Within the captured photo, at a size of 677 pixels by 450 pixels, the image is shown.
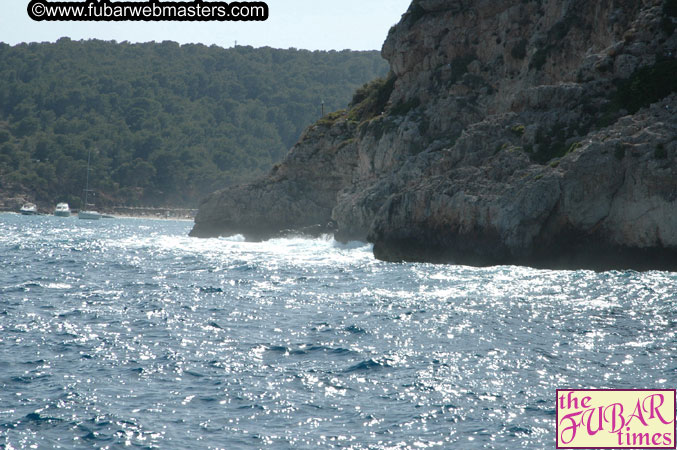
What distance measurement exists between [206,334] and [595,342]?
10.5m

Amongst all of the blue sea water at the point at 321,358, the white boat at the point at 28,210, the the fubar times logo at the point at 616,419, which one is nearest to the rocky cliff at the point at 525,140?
the blue sea water at the point at 321,358

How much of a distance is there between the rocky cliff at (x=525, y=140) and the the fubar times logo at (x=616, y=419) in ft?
72.7

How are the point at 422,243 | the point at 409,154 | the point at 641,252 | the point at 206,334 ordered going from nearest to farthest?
1. the point at 206,334
2. the point at 641,252
3. the point at 422,243
4. the point at 409,154

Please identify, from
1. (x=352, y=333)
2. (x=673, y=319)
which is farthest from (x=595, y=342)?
(x=352, y=333)

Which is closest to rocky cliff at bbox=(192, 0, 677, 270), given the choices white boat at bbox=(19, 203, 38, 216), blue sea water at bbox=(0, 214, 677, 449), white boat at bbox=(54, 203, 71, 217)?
blue sea water at bbox=(0, 214, 677, 449)

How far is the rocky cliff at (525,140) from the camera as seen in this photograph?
36.8m

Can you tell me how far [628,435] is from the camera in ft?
40.8

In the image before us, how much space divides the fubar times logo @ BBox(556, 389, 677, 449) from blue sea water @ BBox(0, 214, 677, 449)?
1.16ft

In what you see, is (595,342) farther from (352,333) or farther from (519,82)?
(519,82)

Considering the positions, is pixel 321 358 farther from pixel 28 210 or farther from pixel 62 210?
pixel 62 210

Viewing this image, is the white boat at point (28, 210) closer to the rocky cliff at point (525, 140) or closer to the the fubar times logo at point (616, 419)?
the rocky cliff at point (525, 140)

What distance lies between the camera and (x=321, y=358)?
1855 cm

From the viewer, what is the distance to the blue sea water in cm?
1334

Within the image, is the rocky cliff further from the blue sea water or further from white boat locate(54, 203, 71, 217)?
white boat locate(54, 203, 71, 217)
